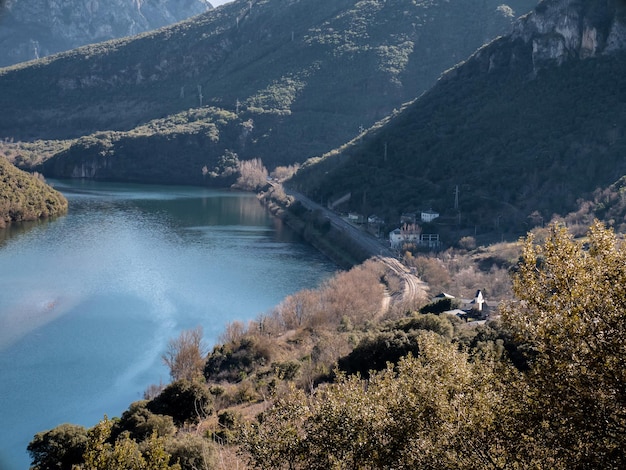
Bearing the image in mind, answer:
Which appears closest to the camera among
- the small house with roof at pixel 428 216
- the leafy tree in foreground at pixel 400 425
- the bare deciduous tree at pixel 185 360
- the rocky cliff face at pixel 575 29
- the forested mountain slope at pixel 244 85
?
the leafy tree in foreground at pixel 400 425

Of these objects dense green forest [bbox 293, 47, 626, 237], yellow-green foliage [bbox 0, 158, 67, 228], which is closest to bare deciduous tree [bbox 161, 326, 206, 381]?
dense green forest [bbox 293, 47, 626, 237]

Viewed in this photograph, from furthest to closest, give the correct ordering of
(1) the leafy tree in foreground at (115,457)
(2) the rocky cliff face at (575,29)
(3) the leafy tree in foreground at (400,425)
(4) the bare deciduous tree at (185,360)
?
(2) the rocky cliff face at (575,29) → (4) the bare deciduous tree at (185,360) → (1) the leafy tree in foreground at (115,457) → (3) the leafy tree in foreground at (400,425)

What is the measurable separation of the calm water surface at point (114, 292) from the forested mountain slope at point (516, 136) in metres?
11.0

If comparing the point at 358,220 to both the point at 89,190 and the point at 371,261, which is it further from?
the point at 89,190

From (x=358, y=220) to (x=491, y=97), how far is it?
18.7 m

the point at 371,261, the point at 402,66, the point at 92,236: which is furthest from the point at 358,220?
the point at 402,66

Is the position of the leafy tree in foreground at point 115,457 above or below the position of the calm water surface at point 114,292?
above

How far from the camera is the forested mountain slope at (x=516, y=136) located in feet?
177

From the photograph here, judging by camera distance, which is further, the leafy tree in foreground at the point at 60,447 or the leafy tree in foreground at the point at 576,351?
the leafy tree in foreground at the point at 60,447

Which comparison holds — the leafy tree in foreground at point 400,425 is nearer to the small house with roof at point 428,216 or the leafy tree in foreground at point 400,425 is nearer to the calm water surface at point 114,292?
the calm water surface at point 114,292

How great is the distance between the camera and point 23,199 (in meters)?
63.2

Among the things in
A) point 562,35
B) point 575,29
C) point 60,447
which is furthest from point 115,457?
point 562,35

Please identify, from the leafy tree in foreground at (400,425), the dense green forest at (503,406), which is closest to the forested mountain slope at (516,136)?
the leafy tree in foreground at (400,425)

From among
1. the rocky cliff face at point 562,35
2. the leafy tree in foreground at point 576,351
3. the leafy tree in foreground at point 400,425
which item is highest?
the rocky cliff face at point 562,35
